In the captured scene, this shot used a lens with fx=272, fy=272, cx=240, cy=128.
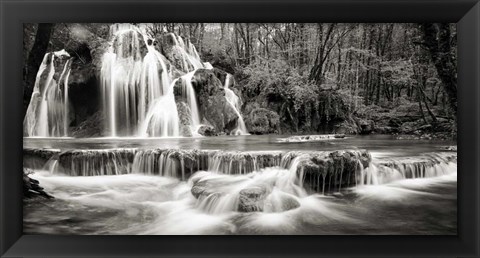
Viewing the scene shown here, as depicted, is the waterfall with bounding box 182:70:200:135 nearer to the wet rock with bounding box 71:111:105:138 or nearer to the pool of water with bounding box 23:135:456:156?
the pool of water with bounding box 23:135:456:156

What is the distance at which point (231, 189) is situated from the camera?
208cm

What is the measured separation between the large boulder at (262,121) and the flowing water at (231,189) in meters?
0.07

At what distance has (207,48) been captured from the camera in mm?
2092

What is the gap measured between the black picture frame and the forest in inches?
3.0

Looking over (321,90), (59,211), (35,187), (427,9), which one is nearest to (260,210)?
(321,90)

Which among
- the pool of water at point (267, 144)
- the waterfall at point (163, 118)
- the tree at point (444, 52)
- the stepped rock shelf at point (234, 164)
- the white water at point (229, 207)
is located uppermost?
the tree at point (444, 52)

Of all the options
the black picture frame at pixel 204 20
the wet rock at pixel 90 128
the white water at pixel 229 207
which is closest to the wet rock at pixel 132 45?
the black picture frame at pixel 204 20

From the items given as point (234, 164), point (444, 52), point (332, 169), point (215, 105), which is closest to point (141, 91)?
point (215, 105)

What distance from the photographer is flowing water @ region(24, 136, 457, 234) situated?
2059 mm

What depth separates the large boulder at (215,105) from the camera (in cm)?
217

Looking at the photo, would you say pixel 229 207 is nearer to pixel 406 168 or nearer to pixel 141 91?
pixel 141 91

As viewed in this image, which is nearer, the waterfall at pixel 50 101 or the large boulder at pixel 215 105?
the waterfall at pixel 50 101

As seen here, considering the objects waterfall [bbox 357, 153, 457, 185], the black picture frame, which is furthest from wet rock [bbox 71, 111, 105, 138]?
waterfall [bbox 357, 153, 457, 185]

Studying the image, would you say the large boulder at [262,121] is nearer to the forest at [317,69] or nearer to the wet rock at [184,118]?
the forest at [317,69]
